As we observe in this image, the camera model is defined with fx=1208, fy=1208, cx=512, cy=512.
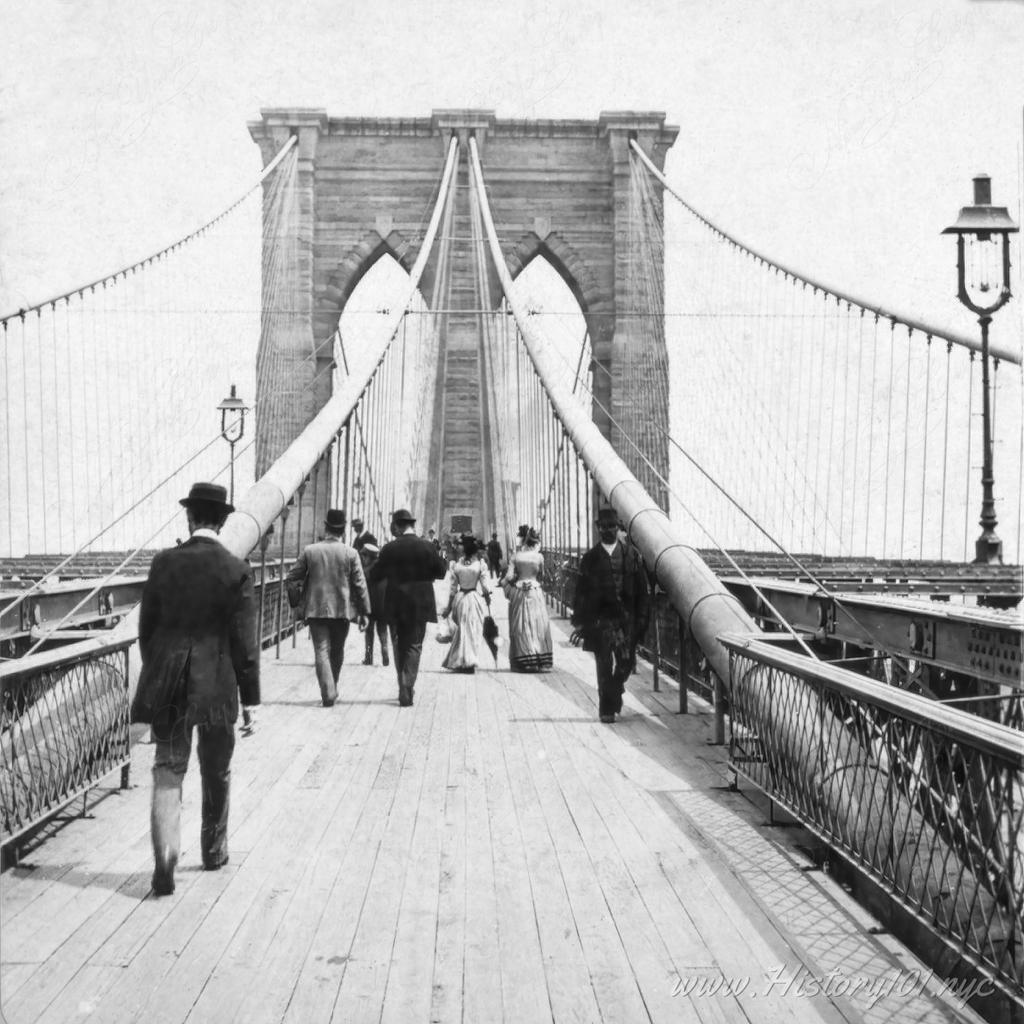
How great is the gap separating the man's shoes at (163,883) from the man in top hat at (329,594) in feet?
12.9

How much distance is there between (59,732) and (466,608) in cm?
550

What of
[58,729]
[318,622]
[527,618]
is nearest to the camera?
[58,729]

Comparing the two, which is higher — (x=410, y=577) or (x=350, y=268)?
(x=350, y=268)

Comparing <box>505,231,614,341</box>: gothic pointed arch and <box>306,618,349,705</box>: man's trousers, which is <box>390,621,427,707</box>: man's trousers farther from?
<box>505,231,614,341</box>: gothic pointed arch

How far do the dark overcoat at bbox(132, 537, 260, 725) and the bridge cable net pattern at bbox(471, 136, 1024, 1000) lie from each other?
1852 millimetres

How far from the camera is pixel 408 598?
25.1 ft

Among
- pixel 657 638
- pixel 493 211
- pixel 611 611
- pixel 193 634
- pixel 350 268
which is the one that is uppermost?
pixel 493 211

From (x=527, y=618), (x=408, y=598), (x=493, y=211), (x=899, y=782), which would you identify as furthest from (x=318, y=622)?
(x=493, y=211)

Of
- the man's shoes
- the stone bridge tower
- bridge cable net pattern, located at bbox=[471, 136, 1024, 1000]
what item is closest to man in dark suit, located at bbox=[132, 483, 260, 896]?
the man's shoes

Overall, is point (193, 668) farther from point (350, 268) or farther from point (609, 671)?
point (350, 268)

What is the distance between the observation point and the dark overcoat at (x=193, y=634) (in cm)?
365

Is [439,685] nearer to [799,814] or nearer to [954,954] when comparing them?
[799,814]

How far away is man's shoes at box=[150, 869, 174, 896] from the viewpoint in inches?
140

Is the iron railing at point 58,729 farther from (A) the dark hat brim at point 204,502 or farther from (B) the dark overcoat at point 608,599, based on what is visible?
(B) the dark overcoat at point 608,599
